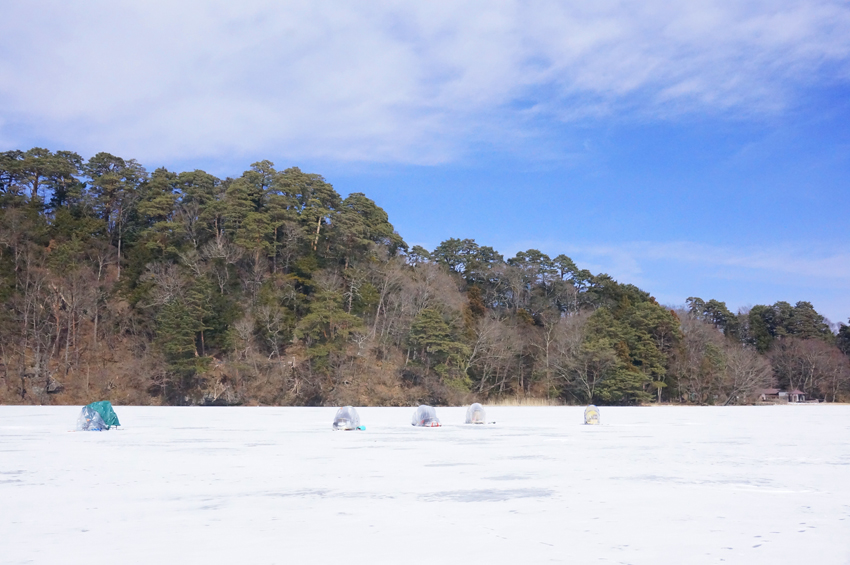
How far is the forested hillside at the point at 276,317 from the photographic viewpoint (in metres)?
47.8
